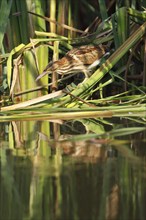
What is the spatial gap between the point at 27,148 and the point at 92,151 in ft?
1.31

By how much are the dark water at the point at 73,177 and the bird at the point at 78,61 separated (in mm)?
997

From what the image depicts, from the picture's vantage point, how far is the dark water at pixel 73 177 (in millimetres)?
2238

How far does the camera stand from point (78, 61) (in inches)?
183

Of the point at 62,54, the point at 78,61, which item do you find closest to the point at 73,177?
the point at 78,61

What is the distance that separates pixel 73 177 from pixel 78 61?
2.12m

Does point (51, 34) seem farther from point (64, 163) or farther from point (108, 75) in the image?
point (64, 163)

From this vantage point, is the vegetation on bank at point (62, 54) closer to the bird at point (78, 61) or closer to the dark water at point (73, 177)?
the bird at point (78, 61)

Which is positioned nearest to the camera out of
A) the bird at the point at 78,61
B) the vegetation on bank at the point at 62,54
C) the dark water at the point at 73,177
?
the dark water at the point at 73,177

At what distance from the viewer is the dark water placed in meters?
2.24

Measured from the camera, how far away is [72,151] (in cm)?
313

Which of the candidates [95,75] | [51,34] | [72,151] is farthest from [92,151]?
[51,34]

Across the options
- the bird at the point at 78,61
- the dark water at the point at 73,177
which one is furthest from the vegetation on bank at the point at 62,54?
the dark water at the point at 73,177

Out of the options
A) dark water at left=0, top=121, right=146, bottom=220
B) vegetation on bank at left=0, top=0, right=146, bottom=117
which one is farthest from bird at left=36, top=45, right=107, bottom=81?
dark water at left=0, top=121, right=146, bottom=220

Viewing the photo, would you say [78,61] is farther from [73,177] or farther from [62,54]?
[73,177]
